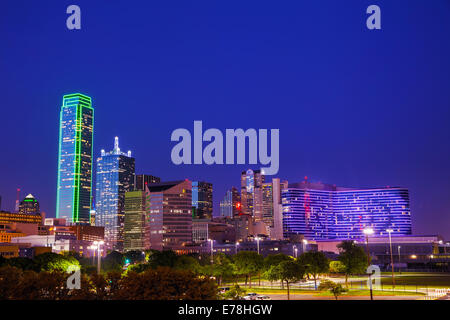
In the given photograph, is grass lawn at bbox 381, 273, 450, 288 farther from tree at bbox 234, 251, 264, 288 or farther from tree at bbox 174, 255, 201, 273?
tree at bbox 174, 255, 201, 273

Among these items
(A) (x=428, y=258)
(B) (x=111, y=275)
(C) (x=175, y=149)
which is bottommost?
(A) (x=428, y=258)

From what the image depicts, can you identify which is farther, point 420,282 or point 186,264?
point 420,282

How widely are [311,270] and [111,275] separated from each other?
172 ft

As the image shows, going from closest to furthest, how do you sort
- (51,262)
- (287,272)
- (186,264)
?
(287,272) → (51,262) → (186,264)

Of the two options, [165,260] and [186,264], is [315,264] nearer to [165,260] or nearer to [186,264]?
[186,264]

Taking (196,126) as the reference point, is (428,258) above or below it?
below

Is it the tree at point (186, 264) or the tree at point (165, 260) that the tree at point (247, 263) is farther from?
the tree at point (165, 260)

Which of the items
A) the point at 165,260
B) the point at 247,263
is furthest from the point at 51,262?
the point at 247,263

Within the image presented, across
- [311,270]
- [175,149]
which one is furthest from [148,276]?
[311,270]

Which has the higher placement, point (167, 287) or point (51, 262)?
point (167, 287)

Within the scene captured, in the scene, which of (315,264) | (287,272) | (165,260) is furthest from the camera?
(165,260)

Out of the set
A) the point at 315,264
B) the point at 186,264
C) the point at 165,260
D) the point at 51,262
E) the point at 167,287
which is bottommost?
the point at 186,264
